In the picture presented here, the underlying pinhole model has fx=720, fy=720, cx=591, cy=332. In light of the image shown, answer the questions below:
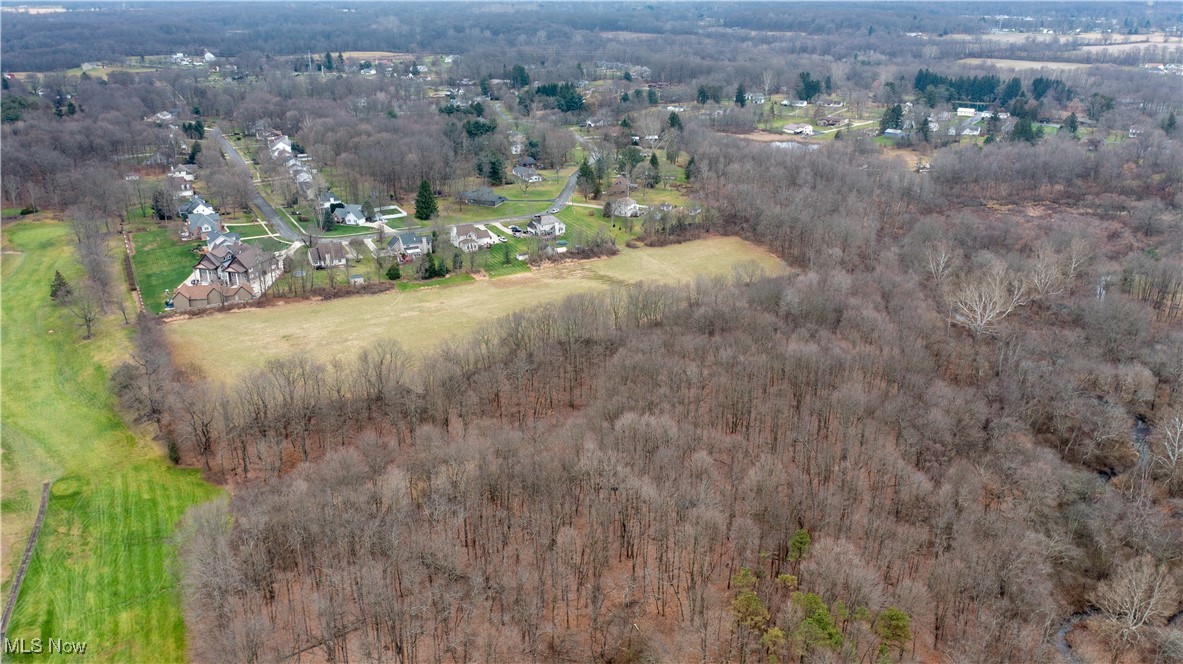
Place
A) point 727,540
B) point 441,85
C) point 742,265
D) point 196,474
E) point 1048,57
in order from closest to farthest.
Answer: point 727,540 → point 196,474 → point 742,265 → point 441,85 → point 1048,57

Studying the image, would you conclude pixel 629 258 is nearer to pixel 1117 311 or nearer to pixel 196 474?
pixel 1117 311

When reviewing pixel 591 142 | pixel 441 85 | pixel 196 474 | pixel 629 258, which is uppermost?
pixel 441 85

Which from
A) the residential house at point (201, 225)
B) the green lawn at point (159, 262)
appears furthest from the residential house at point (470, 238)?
the residential house at point (201, 225)

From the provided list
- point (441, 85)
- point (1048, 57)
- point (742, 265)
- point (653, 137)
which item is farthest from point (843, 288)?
point (1048, 57)

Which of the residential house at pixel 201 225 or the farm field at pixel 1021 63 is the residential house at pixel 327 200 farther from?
the farm field at pixel 1021 63

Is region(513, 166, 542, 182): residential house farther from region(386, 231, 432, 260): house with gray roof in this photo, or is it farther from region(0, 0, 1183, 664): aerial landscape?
region(386, 231, 432, 260): house with gray roof

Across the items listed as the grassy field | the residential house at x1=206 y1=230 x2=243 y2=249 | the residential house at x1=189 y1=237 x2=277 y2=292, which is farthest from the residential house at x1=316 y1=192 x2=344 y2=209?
the grassy field
